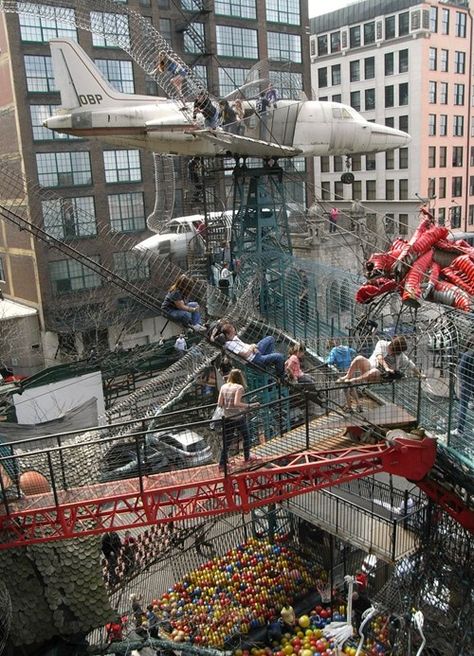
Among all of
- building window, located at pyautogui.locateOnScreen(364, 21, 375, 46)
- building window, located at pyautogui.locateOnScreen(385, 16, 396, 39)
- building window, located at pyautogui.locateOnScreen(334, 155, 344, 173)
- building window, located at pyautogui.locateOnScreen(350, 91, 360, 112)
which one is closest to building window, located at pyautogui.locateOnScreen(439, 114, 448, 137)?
building window, located at pyautogui.locateOnScreen(350, 91, 360, 112)

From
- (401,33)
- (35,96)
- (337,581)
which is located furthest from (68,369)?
(401,33)

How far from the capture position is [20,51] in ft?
109

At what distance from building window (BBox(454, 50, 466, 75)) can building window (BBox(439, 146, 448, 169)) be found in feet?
22.1

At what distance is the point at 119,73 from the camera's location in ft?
121

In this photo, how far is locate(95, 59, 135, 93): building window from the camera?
3634 cm

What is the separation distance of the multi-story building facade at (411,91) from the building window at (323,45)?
0.09 m

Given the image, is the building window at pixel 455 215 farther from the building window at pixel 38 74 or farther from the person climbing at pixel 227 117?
the person climbing at pixel 227 117

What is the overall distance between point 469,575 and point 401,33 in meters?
50.7

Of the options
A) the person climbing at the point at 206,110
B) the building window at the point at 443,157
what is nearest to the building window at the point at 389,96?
the building window at the point at 443,157

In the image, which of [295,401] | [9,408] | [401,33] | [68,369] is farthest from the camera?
[401,33]

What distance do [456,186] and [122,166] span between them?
3303 cm

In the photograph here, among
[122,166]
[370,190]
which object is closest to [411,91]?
[370,190]

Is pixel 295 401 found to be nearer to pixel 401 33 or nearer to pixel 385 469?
pixel 385 469

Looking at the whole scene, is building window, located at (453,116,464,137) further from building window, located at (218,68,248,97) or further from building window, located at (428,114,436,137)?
building window, located at (218,68,248,97)
